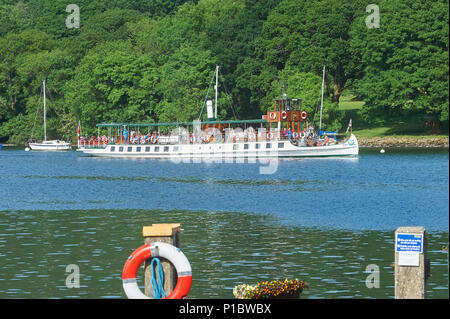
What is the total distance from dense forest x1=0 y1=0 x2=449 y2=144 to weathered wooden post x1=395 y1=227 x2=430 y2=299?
95941mm

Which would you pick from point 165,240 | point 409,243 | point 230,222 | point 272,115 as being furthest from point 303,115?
point 409,243

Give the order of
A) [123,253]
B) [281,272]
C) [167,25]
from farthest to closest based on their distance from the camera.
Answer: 1. [167,25]
2. [123,253]
3. [281,272]

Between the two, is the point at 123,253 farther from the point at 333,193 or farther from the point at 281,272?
the point at 333,193

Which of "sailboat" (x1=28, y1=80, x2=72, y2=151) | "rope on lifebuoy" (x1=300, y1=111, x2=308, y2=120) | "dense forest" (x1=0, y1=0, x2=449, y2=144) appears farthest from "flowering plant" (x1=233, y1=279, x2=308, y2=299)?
"sailboat" (x1=28, y1=80, x2=72, y2=151)

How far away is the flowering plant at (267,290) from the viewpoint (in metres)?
19.5

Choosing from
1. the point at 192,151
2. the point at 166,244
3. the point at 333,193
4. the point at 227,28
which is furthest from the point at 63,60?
the point at 166,244

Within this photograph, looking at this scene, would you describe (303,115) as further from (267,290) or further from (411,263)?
(411,263)

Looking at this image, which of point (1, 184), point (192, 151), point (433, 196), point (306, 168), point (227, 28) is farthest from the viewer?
point (227, 28)

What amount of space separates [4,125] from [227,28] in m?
52.0

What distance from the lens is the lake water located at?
3157 cm

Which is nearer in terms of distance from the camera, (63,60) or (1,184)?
(1,184)

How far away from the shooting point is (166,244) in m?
19.8

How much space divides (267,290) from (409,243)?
3.41 meters

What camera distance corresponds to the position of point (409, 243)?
18906 mm
